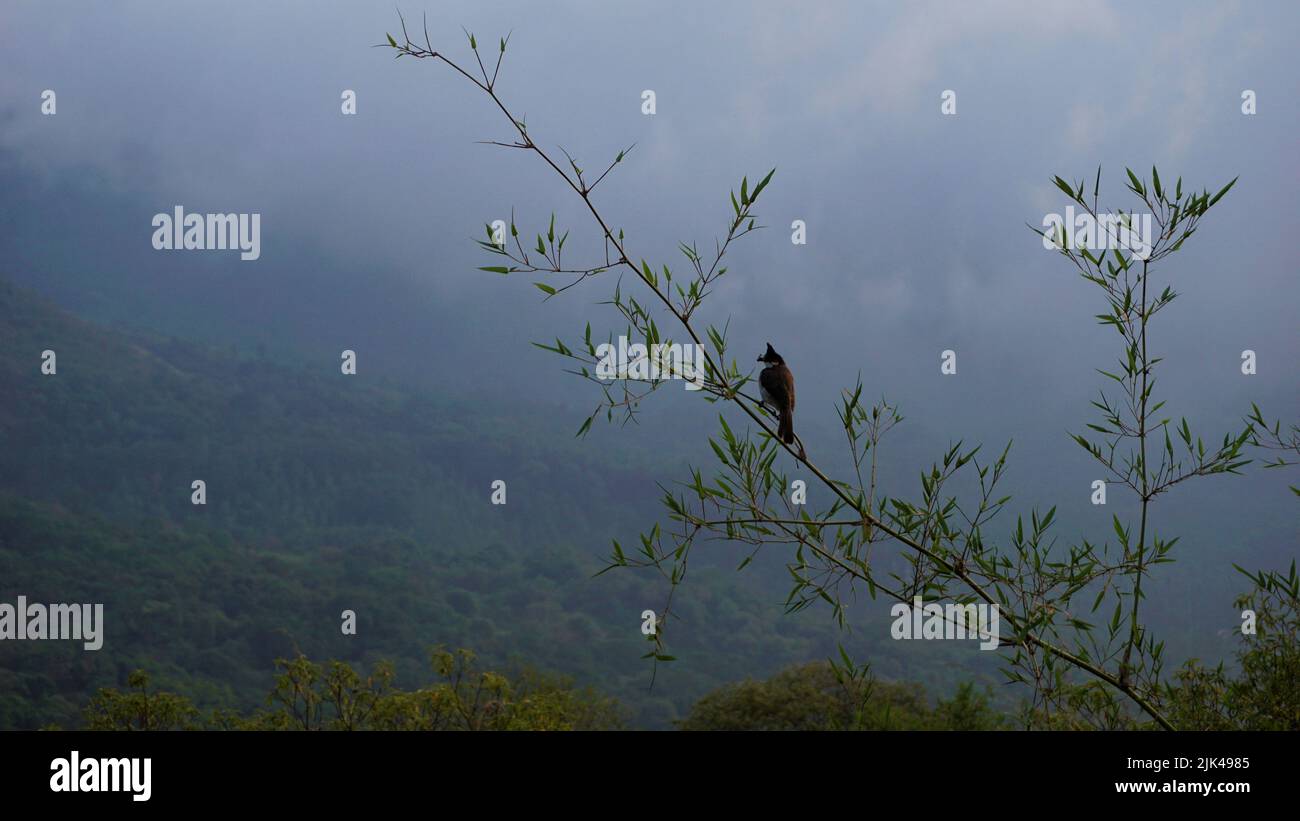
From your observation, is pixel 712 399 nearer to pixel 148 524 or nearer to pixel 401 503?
pixel 148 524

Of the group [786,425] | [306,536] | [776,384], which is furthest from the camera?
[306,536]

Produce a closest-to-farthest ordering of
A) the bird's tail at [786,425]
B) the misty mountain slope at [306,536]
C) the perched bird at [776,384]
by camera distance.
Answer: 1. the bird's tail at [786,425]
2. the perched bird at [776,384]
3. the misty mountain slope at [306,536]

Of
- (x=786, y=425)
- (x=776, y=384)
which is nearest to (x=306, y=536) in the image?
(x=776, y=384)

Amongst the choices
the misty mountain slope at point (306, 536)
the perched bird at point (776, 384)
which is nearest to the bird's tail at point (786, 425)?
the perched bird at point (776, 384)

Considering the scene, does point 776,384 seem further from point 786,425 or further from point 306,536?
point 306,536

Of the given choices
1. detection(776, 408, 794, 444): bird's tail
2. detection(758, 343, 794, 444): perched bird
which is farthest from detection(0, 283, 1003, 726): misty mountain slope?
detection(776, 408, 794, 444): bird's tail

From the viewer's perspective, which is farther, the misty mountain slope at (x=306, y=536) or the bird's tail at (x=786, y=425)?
the misty mountain slope at (x=306, y=536)

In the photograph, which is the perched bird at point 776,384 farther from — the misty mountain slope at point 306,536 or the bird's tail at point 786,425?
the misty mountain slope at point 306,536

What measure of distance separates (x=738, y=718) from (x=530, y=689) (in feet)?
20.9

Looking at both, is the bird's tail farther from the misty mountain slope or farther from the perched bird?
the misty mountain slope

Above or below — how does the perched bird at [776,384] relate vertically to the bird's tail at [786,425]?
above
